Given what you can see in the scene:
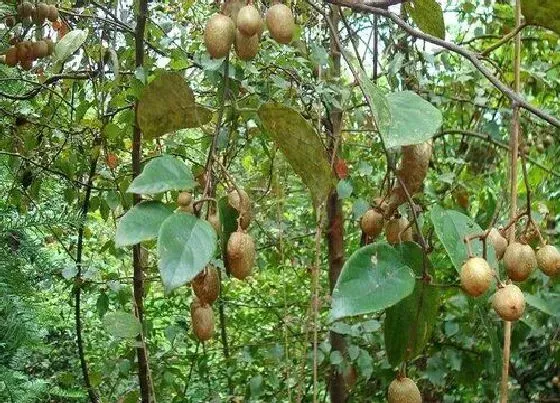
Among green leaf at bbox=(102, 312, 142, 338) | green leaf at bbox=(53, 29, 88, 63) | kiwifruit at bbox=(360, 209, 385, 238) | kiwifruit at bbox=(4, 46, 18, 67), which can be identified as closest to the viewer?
kiwifruit at bbox=(360, 209, 385, 238)

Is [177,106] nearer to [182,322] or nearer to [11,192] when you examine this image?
[11,192]

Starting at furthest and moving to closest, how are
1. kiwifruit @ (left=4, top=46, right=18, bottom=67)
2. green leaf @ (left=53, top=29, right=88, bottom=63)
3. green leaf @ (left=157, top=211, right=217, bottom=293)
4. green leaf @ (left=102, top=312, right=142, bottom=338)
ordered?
kiwifruit @ (left=4, top=46, right=18, bottom=67), green leaf @ (left=53, top=29, right=88, bottom=63), green leaf @ (left=102, top=312, right=142, bottom=338), green leaf @ (left=157, top=211, right=217, bottom=293)

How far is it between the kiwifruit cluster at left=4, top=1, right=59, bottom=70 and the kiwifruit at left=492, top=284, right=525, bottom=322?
903mm

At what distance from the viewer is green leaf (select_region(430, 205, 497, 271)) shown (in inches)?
19.4

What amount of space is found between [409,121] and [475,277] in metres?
0.10

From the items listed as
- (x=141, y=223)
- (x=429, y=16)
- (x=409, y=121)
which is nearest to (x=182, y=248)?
(x=141, y=223)

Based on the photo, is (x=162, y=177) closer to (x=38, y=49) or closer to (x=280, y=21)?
(x=280, y=21)

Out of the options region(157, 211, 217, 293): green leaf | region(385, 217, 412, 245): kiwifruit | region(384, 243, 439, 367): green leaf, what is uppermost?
region(157, 211, 217, 293): green leaf

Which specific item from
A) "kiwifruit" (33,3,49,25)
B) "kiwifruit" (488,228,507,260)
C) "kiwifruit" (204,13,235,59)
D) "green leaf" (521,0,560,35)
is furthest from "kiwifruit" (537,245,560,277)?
"kiwifruit" (33,3,49,25)

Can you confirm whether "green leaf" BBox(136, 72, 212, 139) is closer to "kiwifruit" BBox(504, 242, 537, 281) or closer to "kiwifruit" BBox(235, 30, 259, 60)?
"kiwifruit" BBox(235, 30, 259, 60)

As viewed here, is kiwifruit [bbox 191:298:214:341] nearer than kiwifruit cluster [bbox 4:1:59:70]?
Yes

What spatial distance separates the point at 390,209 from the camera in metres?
0.56

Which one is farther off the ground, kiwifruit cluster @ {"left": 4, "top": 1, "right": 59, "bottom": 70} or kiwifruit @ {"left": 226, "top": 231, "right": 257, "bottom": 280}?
kiwifruit cluster @ {"left": 4, "top": 1, "right": 59, "bottom": 70}

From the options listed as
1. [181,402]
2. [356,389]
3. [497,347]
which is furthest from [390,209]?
[356,389]
